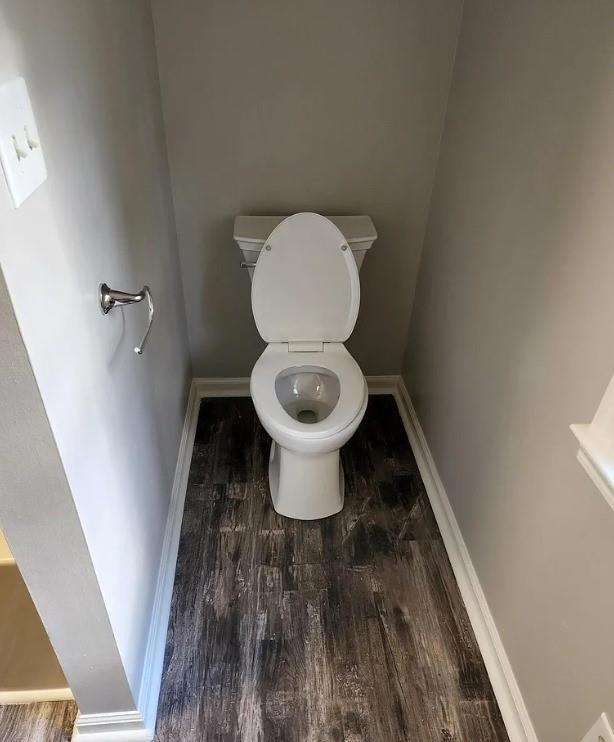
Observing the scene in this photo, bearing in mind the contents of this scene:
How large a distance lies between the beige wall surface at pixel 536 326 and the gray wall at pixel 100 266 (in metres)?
0.86

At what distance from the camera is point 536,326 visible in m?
1.19

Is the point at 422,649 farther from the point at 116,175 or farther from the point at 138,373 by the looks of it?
the point at 116,175

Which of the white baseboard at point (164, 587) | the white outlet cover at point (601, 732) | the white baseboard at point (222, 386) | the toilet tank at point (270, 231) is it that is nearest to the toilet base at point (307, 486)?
the white baseboard at point (164, 587)

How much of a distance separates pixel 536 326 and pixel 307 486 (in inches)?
34.0

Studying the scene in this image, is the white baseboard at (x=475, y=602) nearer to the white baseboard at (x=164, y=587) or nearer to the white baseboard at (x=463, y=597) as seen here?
the white baseboard at (x=463, y=597)

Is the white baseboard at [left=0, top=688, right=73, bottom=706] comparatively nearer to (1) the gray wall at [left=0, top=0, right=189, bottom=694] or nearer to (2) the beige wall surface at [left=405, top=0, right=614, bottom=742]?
→ (1) the gray wall at [left=0, top=0, right=189, bottom=694]

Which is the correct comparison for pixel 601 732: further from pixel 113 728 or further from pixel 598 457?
pixel 113 728

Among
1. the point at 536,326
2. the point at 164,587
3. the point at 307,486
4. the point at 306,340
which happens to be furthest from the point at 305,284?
the point at 164,587

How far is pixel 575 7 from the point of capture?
105 cm

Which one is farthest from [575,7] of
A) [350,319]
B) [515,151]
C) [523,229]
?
[350,319]

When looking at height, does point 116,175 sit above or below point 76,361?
above

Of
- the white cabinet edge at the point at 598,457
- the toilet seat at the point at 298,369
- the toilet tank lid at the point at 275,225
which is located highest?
the white cabinet edge at the point at 598,457

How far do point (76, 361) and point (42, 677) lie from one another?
90cm

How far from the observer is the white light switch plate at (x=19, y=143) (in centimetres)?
66
